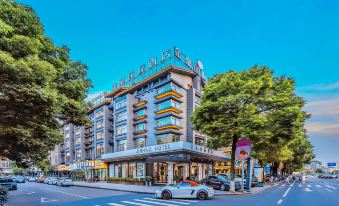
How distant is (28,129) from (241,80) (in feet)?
64.2

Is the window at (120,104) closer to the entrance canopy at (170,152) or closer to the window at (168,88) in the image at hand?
the window at (168,88)

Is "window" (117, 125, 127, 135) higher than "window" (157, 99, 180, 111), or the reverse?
"window" (157, 99, 180, 111)

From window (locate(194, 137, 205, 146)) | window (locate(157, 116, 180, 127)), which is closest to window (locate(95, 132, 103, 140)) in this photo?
window (locate(157, 116, 180, 127))

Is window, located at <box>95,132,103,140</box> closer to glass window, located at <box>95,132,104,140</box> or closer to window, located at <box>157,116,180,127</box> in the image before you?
glass window, located at <box>95,132,104,140</box>

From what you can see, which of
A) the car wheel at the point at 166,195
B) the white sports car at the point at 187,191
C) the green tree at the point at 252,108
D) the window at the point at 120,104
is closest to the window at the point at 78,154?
the window at the point at 120,104

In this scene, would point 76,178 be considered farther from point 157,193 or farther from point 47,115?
point 47,115

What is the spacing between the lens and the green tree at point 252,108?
2425 cm

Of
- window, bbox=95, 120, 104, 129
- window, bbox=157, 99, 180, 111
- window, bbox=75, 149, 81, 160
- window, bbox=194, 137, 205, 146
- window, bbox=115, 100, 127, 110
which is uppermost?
window, bbox=115, 100, 127, 110

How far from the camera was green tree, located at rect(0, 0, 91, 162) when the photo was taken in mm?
8883

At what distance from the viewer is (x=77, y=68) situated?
1408cm

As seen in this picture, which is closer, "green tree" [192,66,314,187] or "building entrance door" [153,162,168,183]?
"green tree" [192,66,314,187]

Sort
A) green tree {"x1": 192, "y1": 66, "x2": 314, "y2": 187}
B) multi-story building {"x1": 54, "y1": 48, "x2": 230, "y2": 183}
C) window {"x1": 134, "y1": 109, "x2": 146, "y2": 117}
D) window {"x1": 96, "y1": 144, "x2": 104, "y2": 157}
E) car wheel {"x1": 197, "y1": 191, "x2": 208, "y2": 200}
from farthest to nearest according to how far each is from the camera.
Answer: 1. window {"x1": 96, "y1": 144, "x2": 104, "y2": 157}
2. window {"x1": 134, "y1": 109, "x2": 146, "y2": 117}
3. multi-story building {"x1": 54, "y1": 48, "x2": 230, "y2": 183}
4. green tree {"x1": 192, "y1": 66, "x2": 314, "y2": 187}
5. car wheel {"x1": 197, "y1": 191, "x2": 208, "y2": 200}

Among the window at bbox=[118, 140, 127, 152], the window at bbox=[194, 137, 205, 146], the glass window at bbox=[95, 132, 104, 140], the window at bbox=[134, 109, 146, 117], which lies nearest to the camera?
the window at bbox=[194, 137, 205, 146]

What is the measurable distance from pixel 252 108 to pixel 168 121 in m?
21.9
